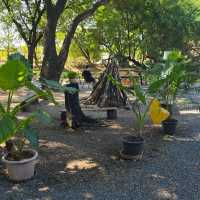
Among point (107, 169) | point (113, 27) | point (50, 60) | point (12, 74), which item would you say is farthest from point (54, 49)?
point (12, 74)

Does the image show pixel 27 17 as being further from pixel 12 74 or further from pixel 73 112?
pixel 12 74

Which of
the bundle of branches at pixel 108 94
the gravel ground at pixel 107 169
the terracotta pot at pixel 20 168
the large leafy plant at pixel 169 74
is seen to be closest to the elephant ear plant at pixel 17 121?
the terracotta pot at pixel 20 168

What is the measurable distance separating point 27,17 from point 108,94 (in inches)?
485

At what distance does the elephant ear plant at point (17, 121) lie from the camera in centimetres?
395

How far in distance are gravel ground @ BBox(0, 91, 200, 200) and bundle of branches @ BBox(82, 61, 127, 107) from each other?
0.88 meters

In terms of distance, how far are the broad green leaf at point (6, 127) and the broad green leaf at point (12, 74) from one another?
1.21ft

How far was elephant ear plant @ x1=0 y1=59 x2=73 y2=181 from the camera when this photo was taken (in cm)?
395

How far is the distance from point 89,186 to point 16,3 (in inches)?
626

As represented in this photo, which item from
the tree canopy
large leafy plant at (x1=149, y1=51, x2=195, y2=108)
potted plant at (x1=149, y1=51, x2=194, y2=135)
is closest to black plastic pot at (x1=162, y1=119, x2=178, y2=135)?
potted plant at (x1=149, y1=51, x2=194, y2=135)

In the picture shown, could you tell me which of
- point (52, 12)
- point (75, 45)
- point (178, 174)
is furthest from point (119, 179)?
point (75, 45)

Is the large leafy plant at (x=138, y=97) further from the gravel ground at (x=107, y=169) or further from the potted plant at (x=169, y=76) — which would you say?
the gravel ground at (x=107, y=169)

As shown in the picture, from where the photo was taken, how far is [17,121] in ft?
15.1

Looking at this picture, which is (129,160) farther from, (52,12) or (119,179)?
(52,12)

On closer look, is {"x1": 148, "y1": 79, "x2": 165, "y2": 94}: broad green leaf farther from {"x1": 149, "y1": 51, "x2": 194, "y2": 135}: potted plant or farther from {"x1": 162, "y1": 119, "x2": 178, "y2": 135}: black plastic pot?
{"x1": 162, "y1": 119, "x2": 178, "y2": 135}: black plastic pot
